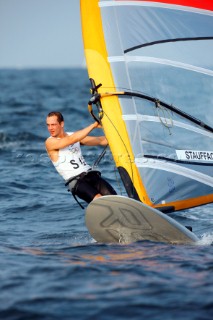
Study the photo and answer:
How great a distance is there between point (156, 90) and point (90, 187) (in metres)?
1.44

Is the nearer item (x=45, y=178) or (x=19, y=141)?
(x=45, y=178)

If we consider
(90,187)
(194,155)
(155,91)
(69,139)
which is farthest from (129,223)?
(155,91)

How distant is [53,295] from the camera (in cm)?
688

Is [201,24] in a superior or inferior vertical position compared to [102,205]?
superior

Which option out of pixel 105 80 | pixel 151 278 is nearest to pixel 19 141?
pixel 105 80

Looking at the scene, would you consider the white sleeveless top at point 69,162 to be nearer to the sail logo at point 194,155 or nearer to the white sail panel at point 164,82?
the white sail panel at point 164,82

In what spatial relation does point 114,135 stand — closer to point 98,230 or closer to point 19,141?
point 98,230

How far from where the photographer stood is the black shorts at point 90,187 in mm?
9117

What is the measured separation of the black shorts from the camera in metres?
9.12

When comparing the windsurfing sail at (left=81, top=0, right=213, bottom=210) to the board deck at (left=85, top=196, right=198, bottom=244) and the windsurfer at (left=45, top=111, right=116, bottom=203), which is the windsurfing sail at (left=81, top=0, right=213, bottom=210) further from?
the board deck at (left=85, top=196, right=198, bottom=244)

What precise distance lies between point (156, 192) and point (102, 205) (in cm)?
104

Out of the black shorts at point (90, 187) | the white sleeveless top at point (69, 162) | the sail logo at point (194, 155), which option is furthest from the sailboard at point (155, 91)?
the white sleeveless top at point (69, 162)

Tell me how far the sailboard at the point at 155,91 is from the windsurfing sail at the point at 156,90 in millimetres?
12

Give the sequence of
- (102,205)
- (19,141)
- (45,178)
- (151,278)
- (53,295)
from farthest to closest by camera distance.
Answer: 1. (19,141)
2. (45,178)
3. (102,205)
4. (151,278)
5. (53,295)
